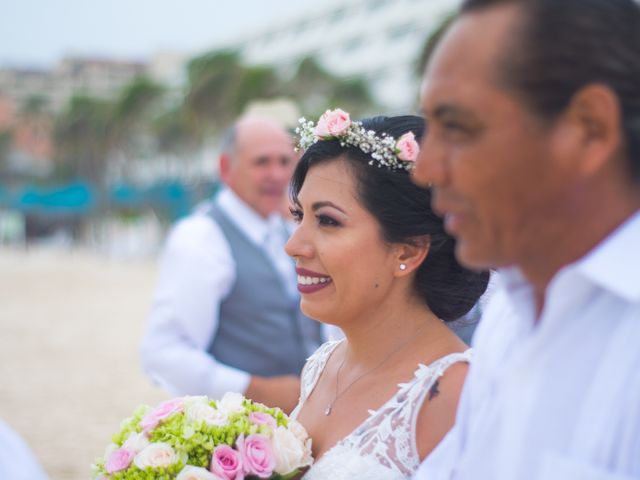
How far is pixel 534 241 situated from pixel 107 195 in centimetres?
6637

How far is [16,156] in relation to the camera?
102375 mm

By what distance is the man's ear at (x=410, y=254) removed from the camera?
2.55m

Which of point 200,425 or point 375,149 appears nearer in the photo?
point 200,425

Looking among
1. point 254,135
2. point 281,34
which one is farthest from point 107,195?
point 254,135

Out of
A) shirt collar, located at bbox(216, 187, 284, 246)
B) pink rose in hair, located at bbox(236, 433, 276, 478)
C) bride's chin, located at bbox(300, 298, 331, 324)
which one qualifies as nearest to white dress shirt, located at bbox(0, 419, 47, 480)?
pink rose in hair, located at bbox(236, 433, 276, 478)

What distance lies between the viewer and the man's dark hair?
128 cm

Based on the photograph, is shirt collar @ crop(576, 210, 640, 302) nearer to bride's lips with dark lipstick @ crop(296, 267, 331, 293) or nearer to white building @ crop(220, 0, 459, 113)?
bride's lips with dark lipstick @ crop(296, 267, 331, 293)

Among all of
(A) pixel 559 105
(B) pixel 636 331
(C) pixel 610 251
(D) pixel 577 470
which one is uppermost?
(A) pixel 559 105

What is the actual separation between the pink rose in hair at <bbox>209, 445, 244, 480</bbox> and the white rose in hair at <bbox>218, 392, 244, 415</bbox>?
148mm

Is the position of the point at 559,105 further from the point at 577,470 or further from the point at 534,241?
the point at 577,470

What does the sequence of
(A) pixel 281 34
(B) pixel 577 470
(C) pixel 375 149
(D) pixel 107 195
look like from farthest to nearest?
(A) pixel 281 34, (D) pixel 107 195, (C) pixel 375 149, (B) pixel 577 470

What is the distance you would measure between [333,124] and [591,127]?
4.60ft

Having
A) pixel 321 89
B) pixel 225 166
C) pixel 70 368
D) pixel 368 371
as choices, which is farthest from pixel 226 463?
pixel 321 89

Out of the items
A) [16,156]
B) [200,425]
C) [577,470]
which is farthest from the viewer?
[16,156]
